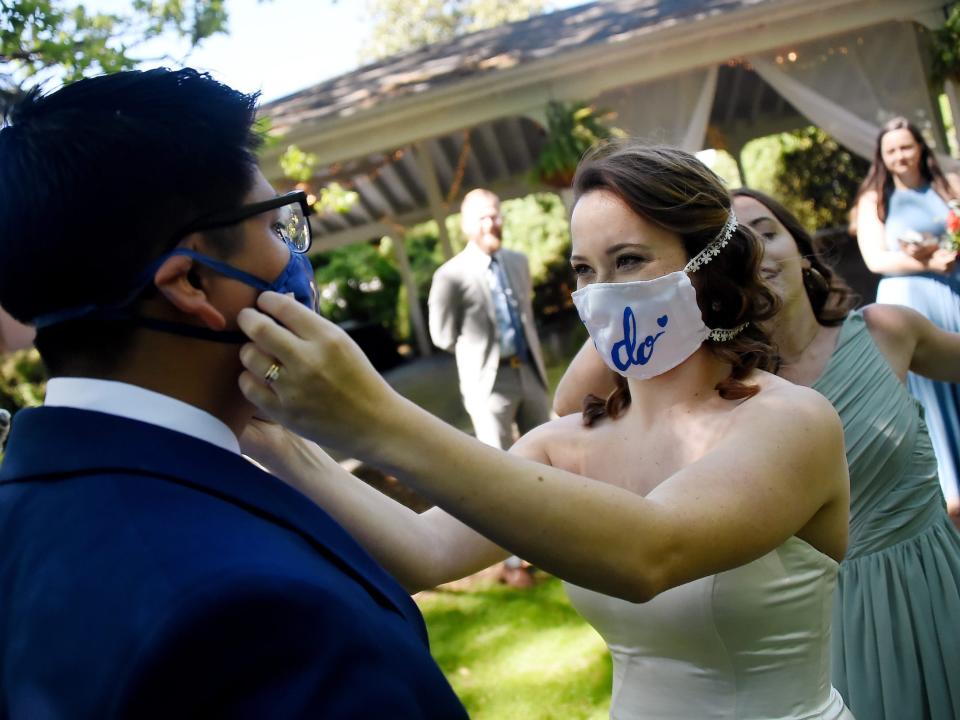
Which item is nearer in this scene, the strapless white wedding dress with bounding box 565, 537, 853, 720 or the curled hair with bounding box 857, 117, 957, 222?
the strapless white wedding dress with bounding box 565, 537, 853, 720

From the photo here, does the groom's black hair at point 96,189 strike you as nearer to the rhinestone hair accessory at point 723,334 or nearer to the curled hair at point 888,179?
the rhinestone hair accessory at point 723,334

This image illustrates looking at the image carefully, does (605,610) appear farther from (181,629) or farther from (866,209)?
(866,209)

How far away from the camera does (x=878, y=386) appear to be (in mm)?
2633

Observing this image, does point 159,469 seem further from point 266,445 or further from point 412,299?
point 412,299

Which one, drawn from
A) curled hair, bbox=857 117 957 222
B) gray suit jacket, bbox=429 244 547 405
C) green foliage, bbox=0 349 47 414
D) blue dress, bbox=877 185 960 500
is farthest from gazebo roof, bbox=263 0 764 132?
green foliage, bbox=0 349 47 414

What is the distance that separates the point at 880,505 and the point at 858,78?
971cm

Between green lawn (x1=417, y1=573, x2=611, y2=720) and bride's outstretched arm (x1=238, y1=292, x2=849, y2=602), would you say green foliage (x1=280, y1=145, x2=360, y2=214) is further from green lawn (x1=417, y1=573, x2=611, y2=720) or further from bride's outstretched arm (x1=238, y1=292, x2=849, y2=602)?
bride's outstretched arm (x1=238, y1=292, x2=849, y2=602)

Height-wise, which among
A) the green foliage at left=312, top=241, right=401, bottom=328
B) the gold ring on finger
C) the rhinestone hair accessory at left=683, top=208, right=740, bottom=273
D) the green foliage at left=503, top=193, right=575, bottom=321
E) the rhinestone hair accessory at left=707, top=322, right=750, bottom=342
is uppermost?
the gold ring on finger

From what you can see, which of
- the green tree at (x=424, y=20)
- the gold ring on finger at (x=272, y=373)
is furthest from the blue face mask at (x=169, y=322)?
the green tree at (x=424, y=20)

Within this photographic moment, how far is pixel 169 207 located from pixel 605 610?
4.38 feet

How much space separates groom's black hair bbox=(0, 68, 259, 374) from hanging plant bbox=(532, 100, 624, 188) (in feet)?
28.3

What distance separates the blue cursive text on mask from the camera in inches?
80.1

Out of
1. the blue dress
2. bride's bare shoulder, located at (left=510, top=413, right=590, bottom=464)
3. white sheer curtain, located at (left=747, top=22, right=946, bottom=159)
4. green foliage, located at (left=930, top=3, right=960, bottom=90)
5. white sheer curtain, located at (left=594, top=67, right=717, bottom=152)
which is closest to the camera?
bride's bare shoulder, located at (left=510, top=413, right=590, bottom=464)

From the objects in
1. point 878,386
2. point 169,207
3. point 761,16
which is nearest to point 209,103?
point 169,207
